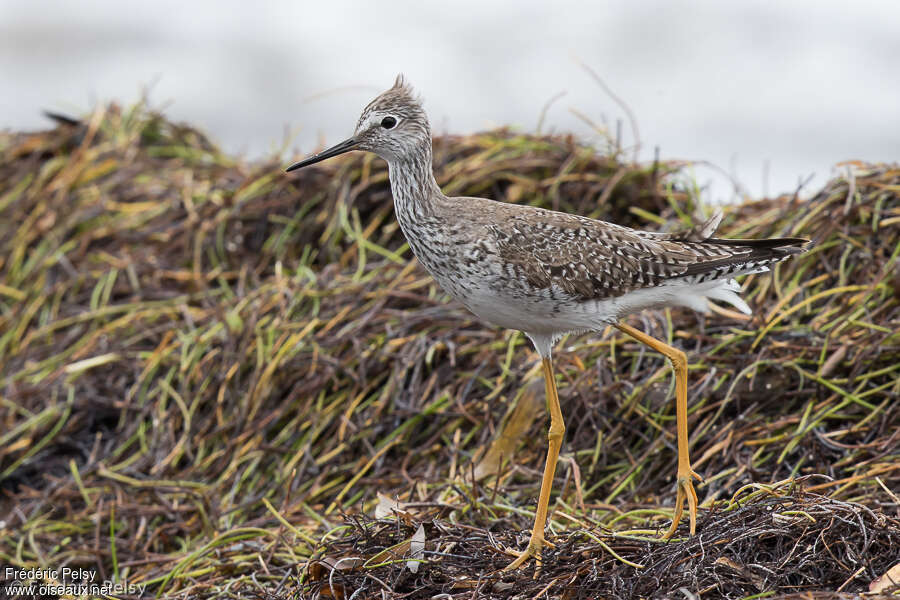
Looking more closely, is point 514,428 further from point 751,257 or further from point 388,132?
point 388,132

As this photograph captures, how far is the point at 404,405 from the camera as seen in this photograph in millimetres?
5984

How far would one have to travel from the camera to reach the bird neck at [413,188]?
16.3 feet

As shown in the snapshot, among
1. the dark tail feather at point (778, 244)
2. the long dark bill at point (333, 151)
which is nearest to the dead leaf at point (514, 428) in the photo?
the dark tail feather at point (778, 244)

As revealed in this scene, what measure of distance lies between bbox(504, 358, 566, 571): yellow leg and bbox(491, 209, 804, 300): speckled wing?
1.57 feet

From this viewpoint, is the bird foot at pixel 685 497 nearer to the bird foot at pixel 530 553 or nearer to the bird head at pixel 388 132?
the bird foot at pixel 530 553

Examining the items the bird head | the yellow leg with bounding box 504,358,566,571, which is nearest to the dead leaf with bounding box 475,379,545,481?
the yellow leg with bounding box 504,358,566,571

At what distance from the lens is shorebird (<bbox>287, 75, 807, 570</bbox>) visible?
465 centimetres

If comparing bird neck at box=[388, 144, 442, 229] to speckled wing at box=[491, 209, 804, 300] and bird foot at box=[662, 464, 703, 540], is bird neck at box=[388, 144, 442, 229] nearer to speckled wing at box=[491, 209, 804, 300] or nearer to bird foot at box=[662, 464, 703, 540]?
speckled wing at box=[491, 209, 804, 300]

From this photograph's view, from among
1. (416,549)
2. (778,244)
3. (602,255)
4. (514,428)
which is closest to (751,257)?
(778,244)

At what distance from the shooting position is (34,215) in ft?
28.7

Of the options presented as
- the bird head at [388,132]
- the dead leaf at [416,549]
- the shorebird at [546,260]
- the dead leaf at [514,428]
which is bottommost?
the dead leaf at [416,549]

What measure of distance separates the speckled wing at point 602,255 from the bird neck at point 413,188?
1.32ft

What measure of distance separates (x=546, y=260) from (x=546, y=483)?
104 cm

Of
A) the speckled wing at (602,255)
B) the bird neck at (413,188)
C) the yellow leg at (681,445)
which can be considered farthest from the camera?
the bird neck at (413,188)
